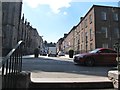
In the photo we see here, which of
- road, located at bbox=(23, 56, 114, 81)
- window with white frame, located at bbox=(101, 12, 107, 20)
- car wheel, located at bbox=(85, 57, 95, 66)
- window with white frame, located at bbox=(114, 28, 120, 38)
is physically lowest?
road, located at bbox=(23, 56, 114, 81)

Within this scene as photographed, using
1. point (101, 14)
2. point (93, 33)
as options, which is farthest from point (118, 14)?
point (93, 33)

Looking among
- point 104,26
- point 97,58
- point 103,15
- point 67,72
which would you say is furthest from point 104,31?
point 67,72

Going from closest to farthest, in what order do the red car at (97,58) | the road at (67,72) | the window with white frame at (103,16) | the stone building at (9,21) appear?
the road at (67,72), the red car at (97,58), the window with white frame at (103,16), the stone building at (9,21)

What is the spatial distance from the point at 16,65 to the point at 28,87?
74cm

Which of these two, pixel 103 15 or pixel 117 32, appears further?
pixel 117 32

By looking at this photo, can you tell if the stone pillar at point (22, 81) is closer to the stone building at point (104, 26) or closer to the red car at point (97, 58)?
the red car at point (97, 58)

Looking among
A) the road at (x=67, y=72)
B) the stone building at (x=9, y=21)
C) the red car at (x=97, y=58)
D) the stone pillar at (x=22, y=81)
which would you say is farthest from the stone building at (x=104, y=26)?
the stone pillar at (x=22, y=81)

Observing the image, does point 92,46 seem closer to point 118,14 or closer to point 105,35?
point 105,35

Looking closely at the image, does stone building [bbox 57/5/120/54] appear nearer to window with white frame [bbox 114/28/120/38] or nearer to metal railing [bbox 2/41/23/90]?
window with white frame [bbox 114/28/120/38]

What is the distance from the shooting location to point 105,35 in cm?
3731

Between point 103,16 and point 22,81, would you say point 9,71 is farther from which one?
point 103,16

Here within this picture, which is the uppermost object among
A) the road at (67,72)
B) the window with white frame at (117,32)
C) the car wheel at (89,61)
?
the window with white frame at (117,32)

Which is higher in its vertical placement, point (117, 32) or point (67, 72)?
point (117, 32)

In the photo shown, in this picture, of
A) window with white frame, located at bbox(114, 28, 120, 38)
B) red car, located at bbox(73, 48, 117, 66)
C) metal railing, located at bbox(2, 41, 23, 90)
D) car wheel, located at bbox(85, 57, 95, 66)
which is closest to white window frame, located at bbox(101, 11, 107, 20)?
window with white frame, located at bbox(114, 28, 120, 38)
